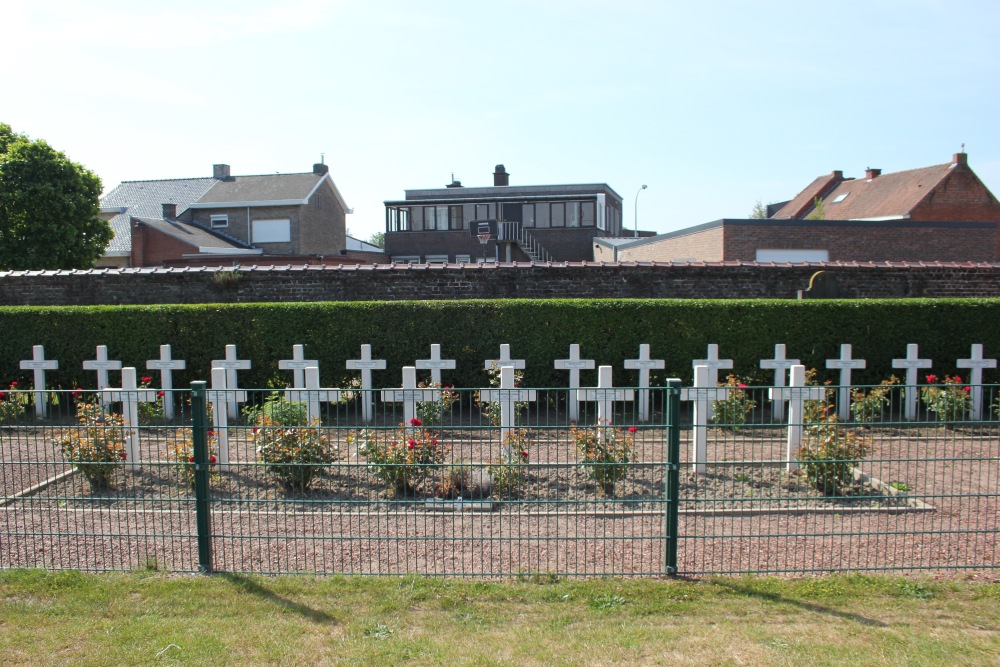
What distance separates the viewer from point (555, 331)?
11.5m

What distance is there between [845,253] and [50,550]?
22333 millimetres

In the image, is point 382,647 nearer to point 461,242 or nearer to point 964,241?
point 964,241

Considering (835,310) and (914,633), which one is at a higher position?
(835,310)

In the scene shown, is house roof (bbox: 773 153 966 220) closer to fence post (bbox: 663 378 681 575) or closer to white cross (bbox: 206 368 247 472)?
white cross (bbox: 206 368 247 472)

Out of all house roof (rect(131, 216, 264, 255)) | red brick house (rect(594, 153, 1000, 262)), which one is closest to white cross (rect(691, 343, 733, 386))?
red brick house (rect(594, 153, 1000, 262))

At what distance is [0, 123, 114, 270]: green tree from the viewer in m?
24.4

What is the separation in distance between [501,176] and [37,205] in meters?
28.4

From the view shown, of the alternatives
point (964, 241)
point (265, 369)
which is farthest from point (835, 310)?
point (964, 241)

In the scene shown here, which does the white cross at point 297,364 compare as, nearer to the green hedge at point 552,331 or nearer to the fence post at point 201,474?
the green hedge at point 552,331

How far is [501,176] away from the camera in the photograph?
48.2 metres

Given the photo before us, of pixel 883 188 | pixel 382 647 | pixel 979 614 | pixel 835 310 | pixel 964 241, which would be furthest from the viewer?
pixel 883 188

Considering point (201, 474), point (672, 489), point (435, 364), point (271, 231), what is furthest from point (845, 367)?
point (271, 231)

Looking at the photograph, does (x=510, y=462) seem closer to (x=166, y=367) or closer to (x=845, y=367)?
(x=166, y=367)

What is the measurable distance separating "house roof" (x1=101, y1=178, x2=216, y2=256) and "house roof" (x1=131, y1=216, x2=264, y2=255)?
69.2 inches
